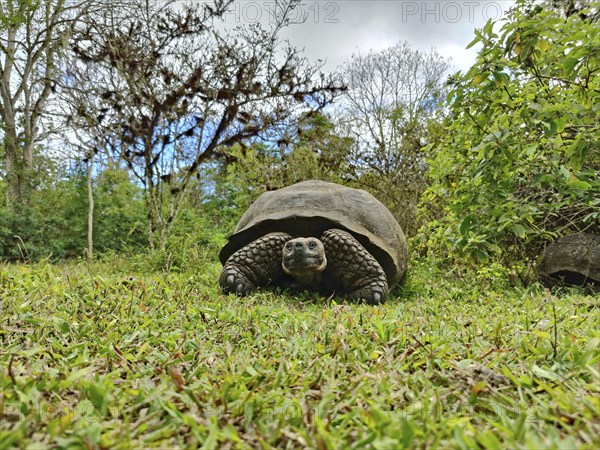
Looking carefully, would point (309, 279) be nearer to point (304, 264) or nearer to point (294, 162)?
point (304, 264)

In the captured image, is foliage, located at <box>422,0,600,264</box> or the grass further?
foliage, located at <box>422,0,600,264</box>

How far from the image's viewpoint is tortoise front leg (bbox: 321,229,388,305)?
3270 millimetres

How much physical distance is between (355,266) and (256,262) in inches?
33.0

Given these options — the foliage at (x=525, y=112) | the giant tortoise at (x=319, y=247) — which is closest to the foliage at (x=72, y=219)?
the giant tortoise at (x=319, y=247)

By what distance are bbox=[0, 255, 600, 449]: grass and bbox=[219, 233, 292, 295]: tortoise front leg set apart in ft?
3.97

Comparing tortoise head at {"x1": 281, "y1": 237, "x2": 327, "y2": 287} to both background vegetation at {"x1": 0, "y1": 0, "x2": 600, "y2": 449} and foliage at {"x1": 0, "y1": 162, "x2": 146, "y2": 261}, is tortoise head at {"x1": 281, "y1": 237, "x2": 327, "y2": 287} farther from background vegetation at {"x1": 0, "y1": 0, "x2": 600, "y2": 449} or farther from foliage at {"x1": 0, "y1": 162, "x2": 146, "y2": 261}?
foliage at {"x1": 0, "y1": 162, "x2": 146, "y2": 261}

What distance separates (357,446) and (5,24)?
1224 centimetres

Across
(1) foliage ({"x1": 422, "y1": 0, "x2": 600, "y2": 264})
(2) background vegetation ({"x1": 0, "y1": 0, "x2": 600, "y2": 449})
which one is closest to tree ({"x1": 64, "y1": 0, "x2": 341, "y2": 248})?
(2) background vegetation ({"x1": 0, "y1": 0, "x2": 600, "y2": 449})

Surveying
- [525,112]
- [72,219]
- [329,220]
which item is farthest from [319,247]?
[72,219]

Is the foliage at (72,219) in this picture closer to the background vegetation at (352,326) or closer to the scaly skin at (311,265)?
the background vegetation at (352,326)

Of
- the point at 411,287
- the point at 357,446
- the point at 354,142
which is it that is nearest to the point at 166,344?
the point at 357,446

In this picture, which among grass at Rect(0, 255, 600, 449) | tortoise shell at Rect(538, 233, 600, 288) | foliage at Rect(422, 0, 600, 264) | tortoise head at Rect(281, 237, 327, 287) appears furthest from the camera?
tortoise shell at Rect(538, 233, 600, 288)

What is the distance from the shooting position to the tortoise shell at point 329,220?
3.48 metres

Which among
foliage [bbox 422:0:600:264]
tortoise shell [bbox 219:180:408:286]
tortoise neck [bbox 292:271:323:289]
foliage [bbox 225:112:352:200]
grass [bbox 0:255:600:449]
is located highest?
foliage [bbox 225:112:352:200]
